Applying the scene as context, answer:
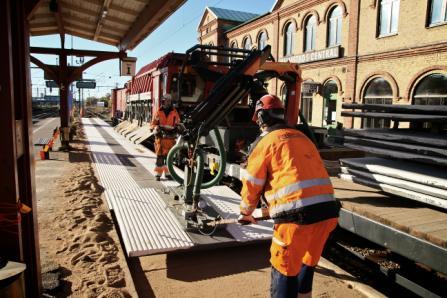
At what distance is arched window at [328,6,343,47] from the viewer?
67.2 ft

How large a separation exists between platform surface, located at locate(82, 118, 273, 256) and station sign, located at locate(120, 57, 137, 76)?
4099 mm

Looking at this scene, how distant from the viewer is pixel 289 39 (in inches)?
995

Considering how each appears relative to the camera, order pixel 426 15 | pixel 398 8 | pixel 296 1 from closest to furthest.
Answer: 1. pixel 426 15
2. pixel 398 8
3. pixel 296 1

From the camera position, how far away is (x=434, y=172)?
12.5ft

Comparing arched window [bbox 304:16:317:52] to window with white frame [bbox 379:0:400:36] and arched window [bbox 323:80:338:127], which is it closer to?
arched window [bbox 323:80:338:127]

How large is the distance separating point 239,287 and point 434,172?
7.56 feet

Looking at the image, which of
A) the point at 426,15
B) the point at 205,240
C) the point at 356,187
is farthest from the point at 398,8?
the point at 205,240

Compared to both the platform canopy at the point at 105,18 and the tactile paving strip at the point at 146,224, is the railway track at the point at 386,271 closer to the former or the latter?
the tactile paving strip at the point at 146,224

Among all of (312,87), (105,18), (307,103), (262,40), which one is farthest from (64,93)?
(262,40)

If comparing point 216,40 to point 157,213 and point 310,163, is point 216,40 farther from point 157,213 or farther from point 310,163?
point 310,163

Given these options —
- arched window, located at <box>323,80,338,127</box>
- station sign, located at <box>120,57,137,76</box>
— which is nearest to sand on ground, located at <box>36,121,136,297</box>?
station sign, located at <box>120,57,137,76</box>

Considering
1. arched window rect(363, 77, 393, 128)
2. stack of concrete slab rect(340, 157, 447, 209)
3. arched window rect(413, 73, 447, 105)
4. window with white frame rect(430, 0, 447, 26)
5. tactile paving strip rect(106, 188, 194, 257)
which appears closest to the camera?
stack of concrete slab rect(340, 157, 447, 209)

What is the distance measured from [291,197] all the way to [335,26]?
20.3 meters

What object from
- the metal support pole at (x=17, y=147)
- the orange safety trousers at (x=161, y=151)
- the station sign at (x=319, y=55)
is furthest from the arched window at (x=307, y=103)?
the metal support pole at (x=17, y=147)
